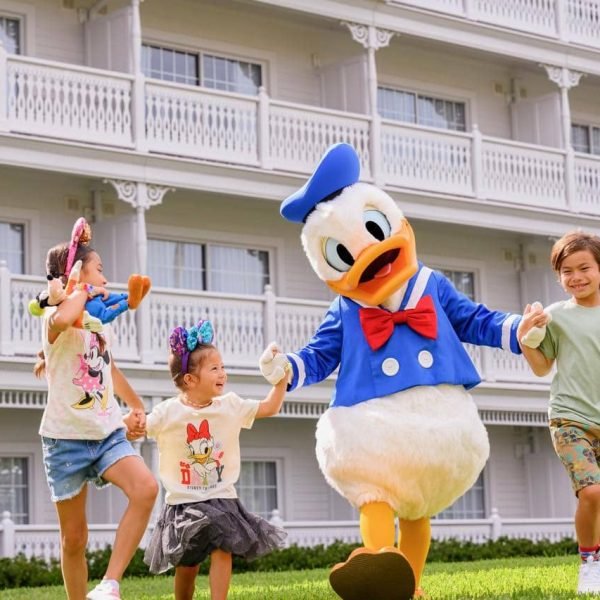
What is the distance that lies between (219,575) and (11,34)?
14.5 meters

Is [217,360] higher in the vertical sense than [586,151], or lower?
lower

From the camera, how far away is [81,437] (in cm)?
736

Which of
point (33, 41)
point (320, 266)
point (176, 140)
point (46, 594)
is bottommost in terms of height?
point (46, 594)

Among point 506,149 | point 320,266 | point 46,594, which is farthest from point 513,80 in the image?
point 320,266

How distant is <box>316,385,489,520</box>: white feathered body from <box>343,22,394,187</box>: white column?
14416 millimetres

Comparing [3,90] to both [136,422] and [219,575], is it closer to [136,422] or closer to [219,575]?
[136,422]

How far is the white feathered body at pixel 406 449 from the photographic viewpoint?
23.7 feet

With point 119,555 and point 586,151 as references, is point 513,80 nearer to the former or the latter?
point 586,151

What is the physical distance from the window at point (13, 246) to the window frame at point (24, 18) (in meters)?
2.42

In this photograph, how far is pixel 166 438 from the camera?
762 cm

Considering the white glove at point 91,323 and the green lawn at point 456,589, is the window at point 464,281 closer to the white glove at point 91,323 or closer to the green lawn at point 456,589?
the green lawn at point 456,589

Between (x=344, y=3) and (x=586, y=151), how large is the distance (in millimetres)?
7172

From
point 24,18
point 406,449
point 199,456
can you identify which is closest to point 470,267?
point 24,18

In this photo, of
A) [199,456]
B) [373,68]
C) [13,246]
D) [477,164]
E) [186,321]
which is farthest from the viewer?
[477,164]
